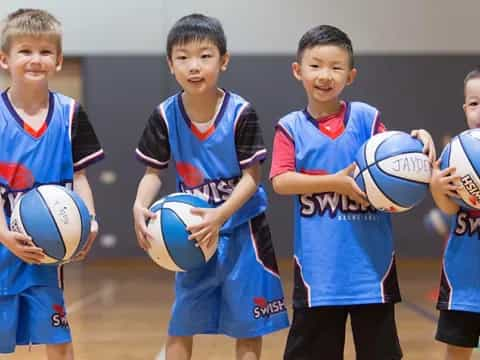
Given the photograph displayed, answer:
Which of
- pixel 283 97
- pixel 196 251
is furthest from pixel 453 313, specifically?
pixel 283 97

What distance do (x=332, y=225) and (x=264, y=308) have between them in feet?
1.50

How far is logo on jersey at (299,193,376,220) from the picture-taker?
109 inches

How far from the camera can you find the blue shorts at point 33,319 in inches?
108

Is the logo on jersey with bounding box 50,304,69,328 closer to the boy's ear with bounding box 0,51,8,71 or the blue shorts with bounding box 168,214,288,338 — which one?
the blue shorts with bounding box 168,214,288,338

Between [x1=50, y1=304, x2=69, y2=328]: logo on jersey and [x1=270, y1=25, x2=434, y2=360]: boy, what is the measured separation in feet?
2.86

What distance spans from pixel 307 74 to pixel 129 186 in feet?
19.7

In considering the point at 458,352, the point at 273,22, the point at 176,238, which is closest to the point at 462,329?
the point at 458,352

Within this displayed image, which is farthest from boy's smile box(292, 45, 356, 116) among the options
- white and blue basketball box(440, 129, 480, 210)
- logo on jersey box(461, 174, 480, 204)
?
logo on jersey box(461, 174, 480, 204)

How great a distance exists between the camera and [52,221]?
2641 millimetres

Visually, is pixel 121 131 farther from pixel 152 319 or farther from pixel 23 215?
pixel 23 215

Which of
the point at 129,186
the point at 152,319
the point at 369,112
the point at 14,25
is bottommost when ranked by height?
the point at 152,319

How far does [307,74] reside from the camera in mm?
2834

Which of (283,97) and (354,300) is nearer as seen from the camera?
(354,300)

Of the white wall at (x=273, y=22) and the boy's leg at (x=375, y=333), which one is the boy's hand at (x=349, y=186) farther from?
the white wall at (x=273, y=22)
